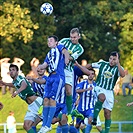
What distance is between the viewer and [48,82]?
58.2ft

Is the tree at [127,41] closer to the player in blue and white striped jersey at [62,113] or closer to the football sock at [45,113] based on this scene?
the player in blue and white striped jersey at [62,113]

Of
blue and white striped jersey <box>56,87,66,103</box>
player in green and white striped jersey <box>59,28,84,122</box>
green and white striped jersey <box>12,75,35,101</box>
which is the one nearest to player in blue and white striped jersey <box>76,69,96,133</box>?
player in green and white striped jersey <box>59,28,84,122</box>

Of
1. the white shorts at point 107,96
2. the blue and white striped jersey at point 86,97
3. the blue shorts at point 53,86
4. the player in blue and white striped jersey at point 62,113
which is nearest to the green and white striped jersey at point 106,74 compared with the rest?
the white shorts at point 107,96

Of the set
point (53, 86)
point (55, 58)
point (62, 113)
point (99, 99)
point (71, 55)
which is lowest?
point (62, 113)

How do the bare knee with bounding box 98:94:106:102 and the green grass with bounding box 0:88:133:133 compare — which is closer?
the bare knee with bounding box 98:94:106:102

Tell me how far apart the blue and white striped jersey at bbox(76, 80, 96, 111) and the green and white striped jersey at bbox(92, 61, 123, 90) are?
1578 mm

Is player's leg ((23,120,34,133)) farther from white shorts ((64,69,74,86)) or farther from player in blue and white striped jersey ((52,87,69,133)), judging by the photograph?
white shorts ((64,69,74,86))

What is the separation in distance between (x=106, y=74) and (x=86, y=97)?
8.62 feet

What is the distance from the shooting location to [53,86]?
1764 centimetres

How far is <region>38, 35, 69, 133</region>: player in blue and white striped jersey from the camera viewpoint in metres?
17.5

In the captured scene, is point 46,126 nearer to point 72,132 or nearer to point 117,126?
point 72,132

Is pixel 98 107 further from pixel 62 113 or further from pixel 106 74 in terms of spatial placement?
pixel 62 113

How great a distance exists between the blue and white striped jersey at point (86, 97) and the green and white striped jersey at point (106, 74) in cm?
158

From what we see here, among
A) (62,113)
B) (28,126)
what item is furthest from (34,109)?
(62,113)
